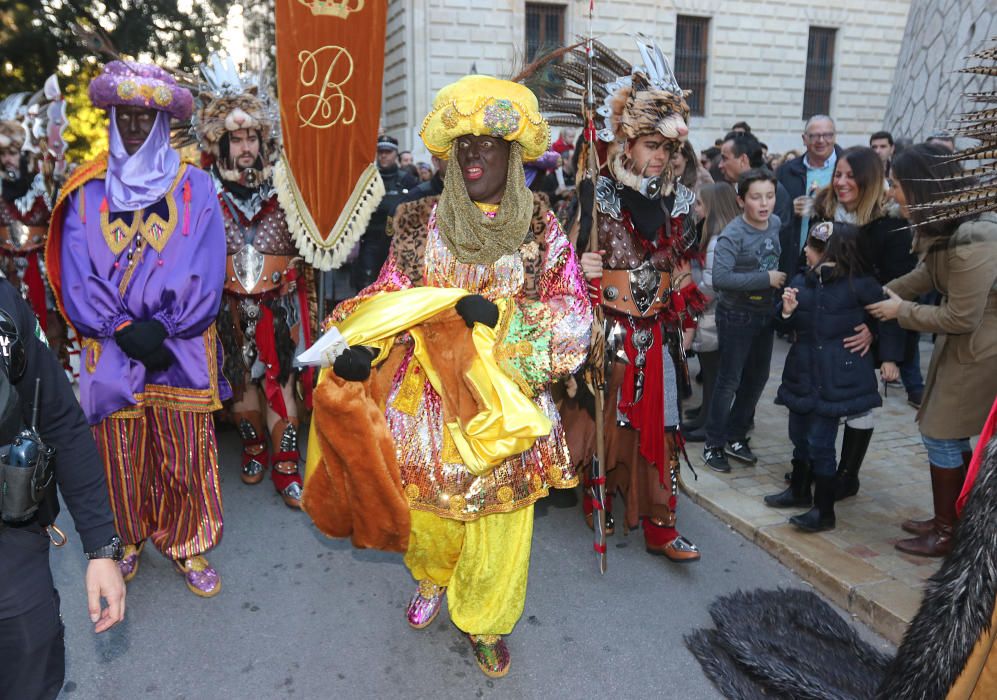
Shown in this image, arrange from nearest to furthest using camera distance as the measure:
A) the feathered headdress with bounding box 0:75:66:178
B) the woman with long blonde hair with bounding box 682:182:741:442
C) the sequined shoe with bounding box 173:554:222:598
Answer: the sequined shoe with bounding box 173:554:222:598
the woman with long blonde hair with bounding box 682:182:741:442
the feathered headdress with bounding box 0:75:66:178

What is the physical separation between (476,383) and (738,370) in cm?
287

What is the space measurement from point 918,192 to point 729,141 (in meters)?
3.69

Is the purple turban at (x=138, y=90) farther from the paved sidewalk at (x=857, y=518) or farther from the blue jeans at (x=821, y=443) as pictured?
the paved sidewalk at (x=857, y=518)

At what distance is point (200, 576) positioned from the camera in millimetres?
3473

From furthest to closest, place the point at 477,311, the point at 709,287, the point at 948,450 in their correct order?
1. the point at 709,287
2. the point at 948,450
3. the point at 477,311

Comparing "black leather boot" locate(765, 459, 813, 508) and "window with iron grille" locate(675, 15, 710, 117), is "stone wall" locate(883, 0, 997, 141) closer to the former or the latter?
"black leather boot" locate(765, 459, 813, 508)

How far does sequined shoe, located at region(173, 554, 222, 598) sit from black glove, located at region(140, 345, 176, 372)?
985mm

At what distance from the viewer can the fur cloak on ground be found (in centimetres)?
Result: 150

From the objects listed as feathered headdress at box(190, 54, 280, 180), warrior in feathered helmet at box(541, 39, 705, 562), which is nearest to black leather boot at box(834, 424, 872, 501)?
warrior in feathered helmet at box(541, 39, 705, 562)

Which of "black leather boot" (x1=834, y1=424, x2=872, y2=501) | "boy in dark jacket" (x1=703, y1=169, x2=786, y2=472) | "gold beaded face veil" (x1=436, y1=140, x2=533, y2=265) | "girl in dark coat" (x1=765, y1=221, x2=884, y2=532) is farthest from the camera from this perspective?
"boy in dark jacket" (x1=703, y1=169, x2=786, y2=472)

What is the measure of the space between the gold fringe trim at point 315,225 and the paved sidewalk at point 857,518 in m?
2.62

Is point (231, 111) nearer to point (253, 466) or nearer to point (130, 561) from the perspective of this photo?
point (253, 466)

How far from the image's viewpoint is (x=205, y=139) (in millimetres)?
4289

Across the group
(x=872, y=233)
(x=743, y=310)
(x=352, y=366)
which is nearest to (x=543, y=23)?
(x=743, y=310)
